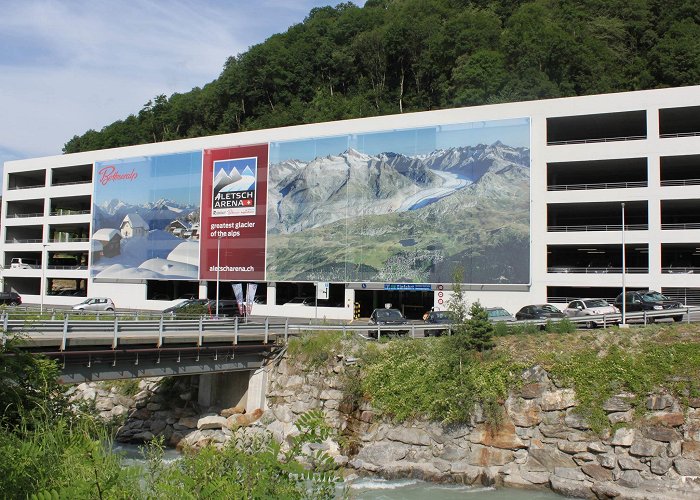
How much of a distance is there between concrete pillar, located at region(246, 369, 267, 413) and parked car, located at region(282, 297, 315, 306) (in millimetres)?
21029

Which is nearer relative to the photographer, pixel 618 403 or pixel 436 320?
pixel 618 403

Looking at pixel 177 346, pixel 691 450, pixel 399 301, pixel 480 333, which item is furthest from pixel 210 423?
pixel 399 301

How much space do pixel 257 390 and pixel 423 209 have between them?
72.6 ft

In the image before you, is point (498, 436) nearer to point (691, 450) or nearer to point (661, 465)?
point (661, 465)

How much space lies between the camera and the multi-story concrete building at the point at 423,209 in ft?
140

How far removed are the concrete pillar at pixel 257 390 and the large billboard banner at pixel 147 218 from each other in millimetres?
27596

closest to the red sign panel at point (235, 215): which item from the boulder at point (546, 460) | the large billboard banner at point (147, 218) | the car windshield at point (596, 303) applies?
the large billboard banner at point (147, 218)

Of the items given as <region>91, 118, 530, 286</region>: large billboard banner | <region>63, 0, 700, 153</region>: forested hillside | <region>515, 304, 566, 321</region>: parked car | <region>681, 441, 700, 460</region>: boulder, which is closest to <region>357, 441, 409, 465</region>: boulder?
<region>681, 441, 700, 460</region>: boulder

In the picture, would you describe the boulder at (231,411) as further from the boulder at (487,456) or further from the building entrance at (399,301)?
the building entrance at (399,301)

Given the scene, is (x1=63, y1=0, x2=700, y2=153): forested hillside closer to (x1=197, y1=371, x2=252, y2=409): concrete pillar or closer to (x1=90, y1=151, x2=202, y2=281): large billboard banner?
(x1=90, y1=151, x2=202, y2=281): large billboard banner

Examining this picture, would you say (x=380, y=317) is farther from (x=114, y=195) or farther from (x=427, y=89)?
(x=427, y=89)

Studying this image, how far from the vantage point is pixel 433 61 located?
77.4 metres

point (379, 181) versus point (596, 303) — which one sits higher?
point (379, 181)

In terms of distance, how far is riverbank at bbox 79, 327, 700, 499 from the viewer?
22281mm
